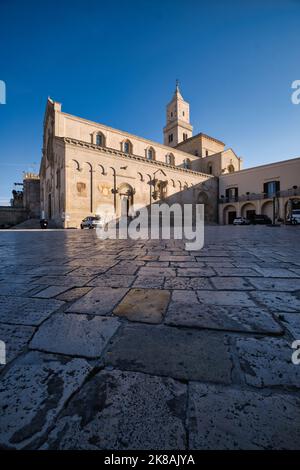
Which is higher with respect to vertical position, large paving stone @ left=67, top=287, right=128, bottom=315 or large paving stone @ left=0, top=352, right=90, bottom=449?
large paving stone @ left=67, top=287, right=128, bottom=315

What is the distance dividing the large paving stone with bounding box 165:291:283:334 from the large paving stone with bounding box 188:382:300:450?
1.54 feet

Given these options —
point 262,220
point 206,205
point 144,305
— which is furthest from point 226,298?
point 206,205

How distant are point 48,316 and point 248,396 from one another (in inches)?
49.8

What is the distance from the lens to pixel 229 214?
30281 millimetres

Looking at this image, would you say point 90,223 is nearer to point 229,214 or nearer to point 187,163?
point 187,163

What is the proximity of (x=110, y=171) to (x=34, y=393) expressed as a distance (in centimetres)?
2104

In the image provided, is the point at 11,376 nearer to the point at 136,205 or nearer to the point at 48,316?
the point at 48,316

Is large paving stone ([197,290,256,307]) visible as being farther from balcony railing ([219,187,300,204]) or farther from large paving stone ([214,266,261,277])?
balcony railing ([219,187,300,204])

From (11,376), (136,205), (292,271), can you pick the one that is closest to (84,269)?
(11,376)

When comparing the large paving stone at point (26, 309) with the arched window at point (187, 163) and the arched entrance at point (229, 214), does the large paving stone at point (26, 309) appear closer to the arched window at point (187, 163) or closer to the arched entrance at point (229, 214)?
the arched entrance at point (229, 214)

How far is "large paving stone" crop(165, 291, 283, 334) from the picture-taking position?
1.20m

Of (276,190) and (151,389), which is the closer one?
(151,389)

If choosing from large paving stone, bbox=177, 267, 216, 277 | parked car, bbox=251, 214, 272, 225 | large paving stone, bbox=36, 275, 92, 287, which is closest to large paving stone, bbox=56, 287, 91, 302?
large paving stone, bbox=36, 275, 92, 287

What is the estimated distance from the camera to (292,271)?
252 cm
